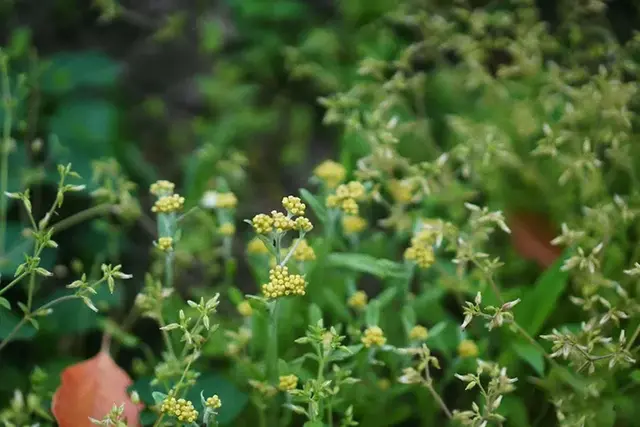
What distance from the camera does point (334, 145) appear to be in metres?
1.73

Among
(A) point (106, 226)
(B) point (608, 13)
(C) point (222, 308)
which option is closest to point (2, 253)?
(A) point (106, 226)

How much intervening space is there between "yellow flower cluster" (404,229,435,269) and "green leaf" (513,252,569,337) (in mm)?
149

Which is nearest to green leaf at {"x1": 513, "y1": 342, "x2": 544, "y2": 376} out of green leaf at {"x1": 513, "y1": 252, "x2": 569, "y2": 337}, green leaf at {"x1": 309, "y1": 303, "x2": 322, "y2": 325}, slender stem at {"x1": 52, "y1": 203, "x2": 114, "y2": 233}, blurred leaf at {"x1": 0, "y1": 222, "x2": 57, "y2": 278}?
green leaf at {"x1": 513, "y1": 252, "x2": 569, "y2": 337}

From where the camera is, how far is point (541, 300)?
104 cm

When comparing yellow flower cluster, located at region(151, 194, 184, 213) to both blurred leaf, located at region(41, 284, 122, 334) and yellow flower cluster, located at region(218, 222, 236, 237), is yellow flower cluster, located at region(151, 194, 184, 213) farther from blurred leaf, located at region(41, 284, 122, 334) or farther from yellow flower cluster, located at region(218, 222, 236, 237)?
blurred leaf, located at region(41, 284, 122, 334)

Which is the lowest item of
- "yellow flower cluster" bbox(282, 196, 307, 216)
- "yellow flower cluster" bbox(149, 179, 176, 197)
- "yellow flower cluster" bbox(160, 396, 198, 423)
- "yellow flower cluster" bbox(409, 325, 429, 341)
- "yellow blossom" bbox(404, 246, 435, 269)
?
"yellow flower cluster" bbox(409, 325, 429, 341)

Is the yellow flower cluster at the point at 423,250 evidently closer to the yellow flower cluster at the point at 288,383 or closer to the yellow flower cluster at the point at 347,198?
the yellow flower cluster at the point at 347,198

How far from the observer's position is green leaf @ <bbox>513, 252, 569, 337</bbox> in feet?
3.35

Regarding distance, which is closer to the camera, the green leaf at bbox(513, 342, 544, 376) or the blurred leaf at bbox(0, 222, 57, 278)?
the green leaf at bbox(513, 342, 544, 376)

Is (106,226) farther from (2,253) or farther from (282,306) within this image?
(282,306)

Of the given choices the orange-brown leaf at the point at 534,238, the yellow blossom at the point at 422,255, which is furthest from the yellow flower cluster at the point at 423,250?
the orange-brown leaf at the point at 534,238

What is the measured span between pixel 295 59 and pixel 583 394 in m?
0.88

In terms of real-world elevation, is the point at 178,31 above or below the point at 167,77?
above

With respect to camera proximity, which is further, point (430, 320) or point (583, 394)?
point (430, 320)
